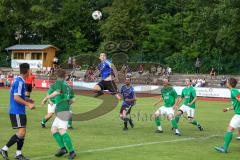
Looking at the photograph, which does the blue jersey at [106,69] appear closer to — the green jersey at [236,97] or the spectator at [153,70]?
the green jersey at [236,97]

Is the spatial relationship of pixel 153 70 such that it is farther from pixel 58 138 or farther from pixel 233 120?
pixel 58 138

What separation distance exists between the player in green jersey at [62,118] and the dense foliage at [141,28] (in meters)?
38.9

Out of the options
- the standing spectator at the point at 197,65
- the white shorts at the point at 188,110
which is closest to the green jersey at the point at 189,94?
the white shorts at the point at 188,110

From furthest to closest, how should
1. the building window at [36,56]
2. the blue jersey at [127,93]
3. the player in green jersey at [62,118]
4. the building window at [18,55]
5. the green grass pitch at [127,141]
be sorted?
the building window at [18,55], the building window at [36,56], the blue jersey at [127,93], the green grass pitch at [127,141], the player in green jersey at [62,118]

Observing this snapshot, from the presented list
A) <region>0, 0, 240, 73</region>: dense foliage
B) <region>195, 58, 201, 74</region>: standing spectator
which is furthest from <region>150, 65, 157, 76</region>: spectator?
<region>195, 58, 201, 74</region>: standing spectator

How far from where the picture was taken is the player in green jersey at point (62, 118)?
1195cm

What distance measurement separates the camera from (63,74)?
41.3ft

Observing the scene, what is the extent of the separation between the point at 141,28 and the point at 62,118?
49.9 m

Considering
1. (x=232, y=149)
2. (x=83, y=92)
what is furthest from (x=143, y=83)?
(x=232, y=149)

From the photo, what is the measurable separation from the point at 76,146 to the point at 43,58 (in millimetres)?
51966

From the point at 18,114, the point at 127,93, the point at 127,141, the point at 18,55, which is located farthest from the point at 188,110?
the point at 18,55

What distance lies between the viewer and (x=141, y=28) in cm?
6144

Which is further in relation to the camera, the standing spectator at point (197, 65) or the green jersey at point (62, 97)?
the standing spectator at point (197, 65)

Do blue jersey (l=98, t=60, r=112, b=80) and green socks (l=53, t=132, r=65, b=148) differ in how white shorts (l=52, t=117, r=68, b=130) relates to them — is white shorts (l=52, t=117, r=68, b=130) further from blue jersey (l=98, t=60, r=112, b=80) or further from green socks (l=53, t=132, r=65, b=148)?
blue jersey (l=98, t=60, r=112, b=80)
